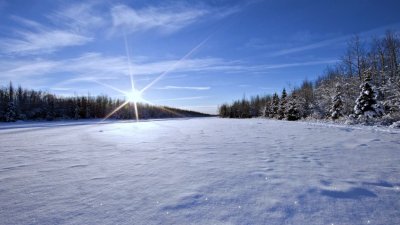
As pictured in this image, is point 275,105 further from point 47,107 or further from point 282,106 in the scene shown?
point 47,107

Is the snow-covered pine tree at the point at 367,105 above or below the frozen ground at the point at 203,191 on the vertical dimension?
above

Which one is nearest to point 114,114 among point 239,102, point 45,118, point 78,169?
point 45,118

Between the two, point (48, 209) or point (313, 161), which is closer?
point (48, 209)

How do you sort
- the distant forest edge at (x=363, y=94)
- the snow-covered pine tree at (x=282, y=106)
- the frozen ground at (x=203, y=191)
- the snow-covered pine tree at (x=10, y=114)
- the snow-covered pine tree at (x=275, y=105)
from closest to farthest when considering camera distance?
the frozen ground at (x=203, y=191) < the distant forest edge at (x=363, y=94) < the snow-covered pine tree at (x=282, y=106) < the snow-covered pine tree at (x=10, y=114) < the snow-covered pine tree at (x=275, y=105)

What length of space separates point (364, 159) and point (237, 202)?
4662 millimetres

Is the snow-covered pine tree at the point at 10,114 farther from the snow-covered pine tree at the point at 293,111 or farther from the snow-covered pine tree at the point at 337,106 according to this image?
the snow-covered pine tree at the point at 337,106

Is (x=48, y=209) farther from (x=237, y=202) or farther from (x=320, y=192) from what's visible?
(x=320, y=192)

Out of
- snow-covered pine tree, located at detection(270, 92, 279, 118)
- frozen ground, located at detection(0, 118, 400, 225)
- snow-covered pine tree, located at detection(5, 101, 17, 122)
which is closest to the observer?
frozen ground, located at detection(0, 118, 400, 225)

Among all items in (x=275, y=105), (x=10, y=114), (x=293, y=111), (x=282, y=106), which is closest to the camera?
(x=293, y=111)

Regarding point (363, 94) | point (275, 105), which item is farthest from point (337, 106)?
point (275, 105)

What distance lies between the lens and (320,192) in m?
3.67

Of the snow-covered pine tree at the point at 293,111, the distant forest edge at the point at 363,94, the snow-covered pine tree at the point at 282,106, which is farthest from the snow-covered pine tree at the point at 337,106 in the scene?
the snow-covered pine tree at the point at 282,106

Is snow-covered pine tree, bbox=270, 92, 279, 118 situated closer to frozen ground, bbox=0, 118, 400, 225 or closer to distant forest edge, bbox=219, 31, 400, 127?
distant forest edge, bbox=219, 31, 400, 127

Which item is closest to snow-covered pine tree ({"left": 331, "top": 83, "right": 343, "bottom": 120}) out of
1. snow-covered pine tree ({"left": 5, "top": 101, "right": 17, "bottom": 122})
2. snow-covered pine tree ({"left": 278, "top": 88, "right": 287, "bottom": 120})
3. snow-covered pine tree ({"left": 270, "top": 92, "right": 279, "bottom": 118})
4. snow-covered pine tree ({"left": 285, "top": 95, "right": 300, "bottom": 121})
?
snow-covered pine tree ({"left": 285, "top": 95, "right": 300, "bottom": 121})
